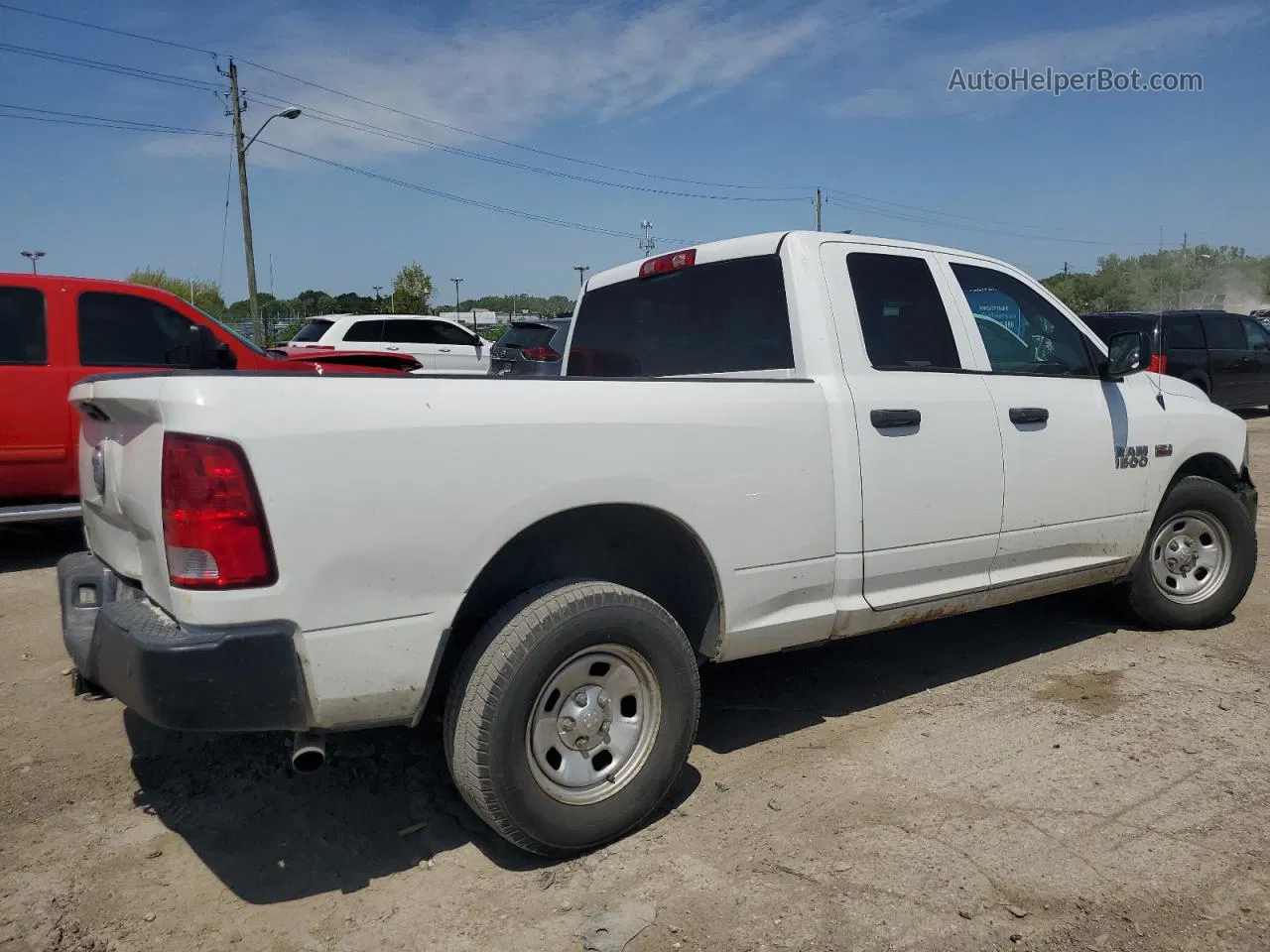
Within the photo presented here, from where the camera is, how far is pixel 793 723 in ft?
12.7

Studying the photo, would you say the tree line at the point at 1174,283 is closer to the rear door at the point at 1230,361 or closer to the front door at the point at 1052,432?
the rear door at the point at 1230,361

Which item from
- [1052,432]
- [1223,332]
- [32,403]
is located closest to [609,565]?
[1052,432]

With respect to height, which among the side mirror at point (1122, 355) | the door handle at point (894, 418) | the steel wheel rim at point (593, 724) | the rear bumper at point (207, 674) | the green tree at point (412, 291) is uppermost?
the green tree at point (412, 291)

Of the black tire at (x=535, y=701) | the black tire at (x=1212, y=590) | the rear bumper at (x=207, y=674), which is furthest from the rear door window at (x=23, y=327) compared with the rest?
the black tire at (x=1212, y=590)

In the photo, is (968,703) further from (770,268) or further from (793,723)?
(770,268)

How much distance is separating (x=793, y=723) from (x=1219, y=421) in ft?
9.57

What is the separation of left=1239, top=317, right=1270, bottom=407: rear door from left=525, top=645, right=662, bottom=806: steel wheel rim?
52.7ft

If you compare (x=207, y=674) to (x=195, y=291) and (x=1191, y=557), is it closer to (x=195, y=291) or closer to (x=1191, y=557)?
(x=1191, y=557)

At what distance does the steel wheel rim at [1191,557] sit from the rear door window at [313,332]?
49.2 feet

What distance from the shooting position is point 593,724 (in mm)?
2875

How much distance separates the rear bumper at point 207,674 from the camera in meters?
2.30

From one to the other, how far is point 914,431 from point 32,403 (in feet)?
18.9

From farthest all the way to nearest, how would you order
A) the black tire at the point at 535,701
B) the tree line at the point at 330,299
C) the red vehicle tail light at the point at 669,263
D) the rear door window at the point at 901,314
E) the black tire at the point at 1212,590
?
the tree line at the point at 330,299 < the black tire at the point at 1212,590 < the red vehicle tail light at the point at 669,263 < the rear door window at the point at 901,314 < the black tire at the point at 535,701

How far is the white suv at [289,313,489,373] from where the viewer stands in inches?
669
